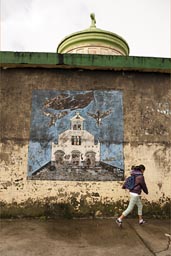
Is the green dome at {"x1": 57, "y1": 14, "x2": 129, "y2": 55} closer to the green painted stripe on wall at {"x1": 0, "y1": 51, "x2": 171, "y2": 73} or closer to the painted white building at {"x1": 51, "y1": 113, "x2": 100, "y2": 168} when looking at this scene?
the green painted stripe on wall at {"x1": 0, "y1": 51, "x2": 171, "y2": 73}

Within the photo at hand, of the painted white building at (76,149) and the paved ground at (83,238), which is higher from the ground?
the painted white building at (76,149)

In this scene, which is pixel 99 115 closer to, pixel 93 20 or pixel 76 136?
pixel 76 136

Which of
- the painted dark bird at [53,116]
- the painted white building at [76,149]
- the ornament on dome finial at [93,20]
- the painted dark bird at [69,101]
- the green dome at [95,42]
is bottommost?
the painted white building at [76,149]

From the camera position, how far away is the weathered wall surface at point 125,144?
5.87 meters

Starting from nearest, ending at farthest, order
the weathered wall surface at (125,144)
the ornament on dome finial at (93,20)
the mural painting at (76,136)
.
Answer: the weathered wall surface at (125,144) < the mural painting at (76,136) < the ornament on dome finial at (93,20)

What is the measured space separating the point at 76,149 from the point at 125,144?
1.09 metres

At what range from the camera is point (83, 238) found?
4555 millimetres

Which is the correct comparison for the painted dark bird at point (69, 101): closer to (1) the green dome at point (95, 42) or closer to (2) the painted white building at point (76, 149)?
(2) the painted white building at point (76, 149)

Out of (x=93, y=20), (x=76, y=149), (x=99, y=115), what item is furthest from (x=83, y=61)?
(x=93, y=20)

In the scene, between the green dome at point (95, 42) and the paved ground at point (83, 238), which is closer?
the paved ground at point (83, 238)

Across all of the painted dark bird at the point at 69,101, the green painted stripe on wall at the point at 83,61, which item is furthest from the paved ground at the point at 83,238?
the green painted stripe on wall at the point at 83,61

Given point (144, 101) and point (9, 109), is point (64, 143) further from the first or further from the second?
point (144, 101)

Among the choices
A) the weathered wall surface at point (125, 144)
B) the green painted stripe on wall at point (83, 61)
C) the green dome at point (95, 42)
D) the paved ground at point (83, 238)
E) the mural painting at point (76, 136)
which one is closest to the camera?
the paved ground at point (83, 238)

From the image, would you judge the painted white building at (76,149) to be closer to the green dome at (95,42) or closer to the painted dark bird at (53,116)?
the painted dark bird at (53,116)
